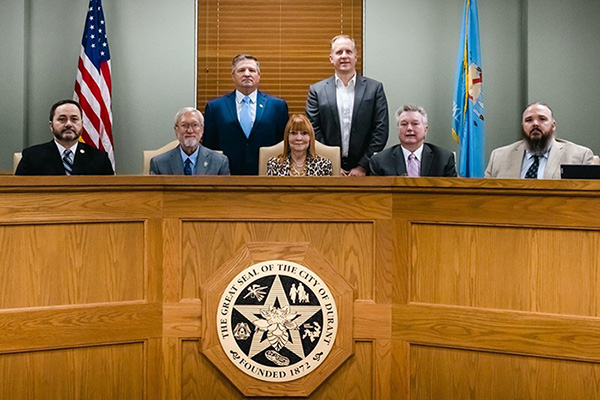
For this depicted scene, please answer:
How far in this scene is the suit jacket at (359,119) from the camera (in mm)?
4934

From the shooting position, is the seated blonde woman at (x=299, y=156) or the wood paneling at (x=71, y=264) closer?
the wood paneling at (x=71, y=264)

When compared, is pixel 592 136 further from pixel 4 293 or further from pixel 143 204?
pixel 4 293

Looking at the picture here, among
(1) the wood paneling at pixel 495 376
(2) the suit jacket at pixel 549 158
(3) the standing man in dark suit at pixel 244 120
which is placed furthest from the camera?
(3) the standing man in dark suit at pixel 244 120

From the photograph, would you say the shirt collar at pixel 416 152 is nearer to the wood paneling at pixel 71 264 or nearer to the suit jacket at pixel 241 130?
the suit jacket at pixel 241 130

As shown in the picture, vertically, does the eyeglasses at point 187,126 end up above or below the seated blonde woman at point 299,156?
above

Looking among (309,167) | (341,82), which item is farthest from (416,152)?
(341,82)

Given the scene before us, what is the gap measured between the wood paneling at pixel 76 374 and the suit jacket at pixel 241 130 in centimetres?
192

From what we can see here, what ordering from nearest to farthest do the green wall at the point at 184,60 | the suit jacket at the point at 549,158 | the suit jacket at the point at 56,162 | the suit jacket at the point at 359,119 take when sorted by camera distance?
the suit jacket at the point at 56,162 → the suit jacket at the point at 549,158 → the suit jacket at the point at 359,119 → the green wall at the point at 184,60

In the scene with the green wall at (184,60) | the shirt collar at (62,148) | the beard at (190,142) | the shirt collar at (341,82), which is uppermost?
the green wall at (184,60)

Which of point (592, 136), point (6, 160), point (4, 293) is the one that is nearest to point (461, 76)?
point (592, 136)

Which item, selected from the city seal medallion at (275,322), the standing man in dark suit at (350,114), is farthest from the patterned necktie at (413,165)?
the city seal medallion at (275,322)

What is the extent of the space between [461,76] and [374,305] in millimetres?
3242

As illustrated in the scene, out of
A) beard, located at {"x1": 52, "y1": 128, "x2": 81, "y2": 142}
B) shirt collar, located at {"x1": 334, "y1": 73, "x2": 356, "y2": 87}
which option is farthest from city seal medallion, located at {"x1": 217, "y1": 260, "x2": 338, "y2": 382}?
shirt collar, located at {"x1": 334, "y1": 73, "x2": 356, "y2": 87}

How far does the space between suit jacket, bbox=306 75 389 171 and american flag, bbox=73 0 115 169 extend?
72.1 inches
